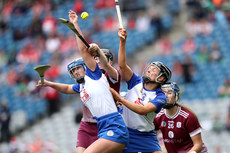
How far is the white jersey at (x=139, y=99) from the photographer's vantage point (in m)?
6.16

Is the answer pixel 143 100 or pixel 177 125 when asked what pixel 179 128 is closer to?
pixel 177 125

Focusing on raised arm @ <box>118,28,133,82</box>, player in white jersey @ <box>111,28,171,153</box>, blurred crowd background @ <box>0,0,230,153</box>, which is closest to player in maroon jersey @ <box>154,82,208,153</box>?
player in white jersey @ <box>111,28,171,153</box>

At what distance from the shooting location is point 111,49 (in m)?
16.1

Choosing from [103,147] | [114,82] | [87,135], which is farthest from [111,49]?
[103,147]

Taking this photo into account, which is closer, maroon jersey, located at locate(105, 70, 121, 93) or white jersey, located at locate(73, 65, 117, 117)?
white jersey, located at locate(73, 65, 117, 117)

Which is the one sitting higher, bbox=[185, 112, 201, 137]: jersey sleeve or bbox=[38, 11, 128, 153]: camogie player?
bbox=[38, 11, 128, 153]: camogie player

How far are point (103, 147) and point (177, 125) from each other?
1620 mm

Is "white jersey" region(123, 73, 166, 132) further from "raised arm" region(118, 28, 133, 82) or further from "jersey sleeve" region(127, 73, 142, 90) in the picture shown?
"raised arm" region(118, 28, 133, 82)

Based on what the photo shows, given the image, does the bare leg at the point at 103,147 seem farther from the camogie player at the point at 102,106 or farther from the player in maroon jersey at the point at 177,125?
the player in maroon jersey at the point at 177,125

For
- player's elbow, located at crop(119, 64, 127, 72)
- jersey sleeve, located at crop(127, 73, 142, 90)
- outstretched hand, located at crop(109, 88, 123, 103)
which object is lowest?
outstretched hand, located at crop(109, 88, 123, 103)

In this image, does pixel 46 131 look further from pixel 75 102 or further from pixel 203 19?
pixel 203 19

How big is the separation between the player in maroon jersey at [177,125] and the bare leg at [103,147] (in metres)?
1.41

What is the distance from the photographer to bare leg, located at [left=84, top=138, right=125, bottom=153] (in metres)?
5.55

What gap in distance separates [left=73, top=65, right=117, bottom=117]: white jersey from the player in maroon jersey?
1270mm
